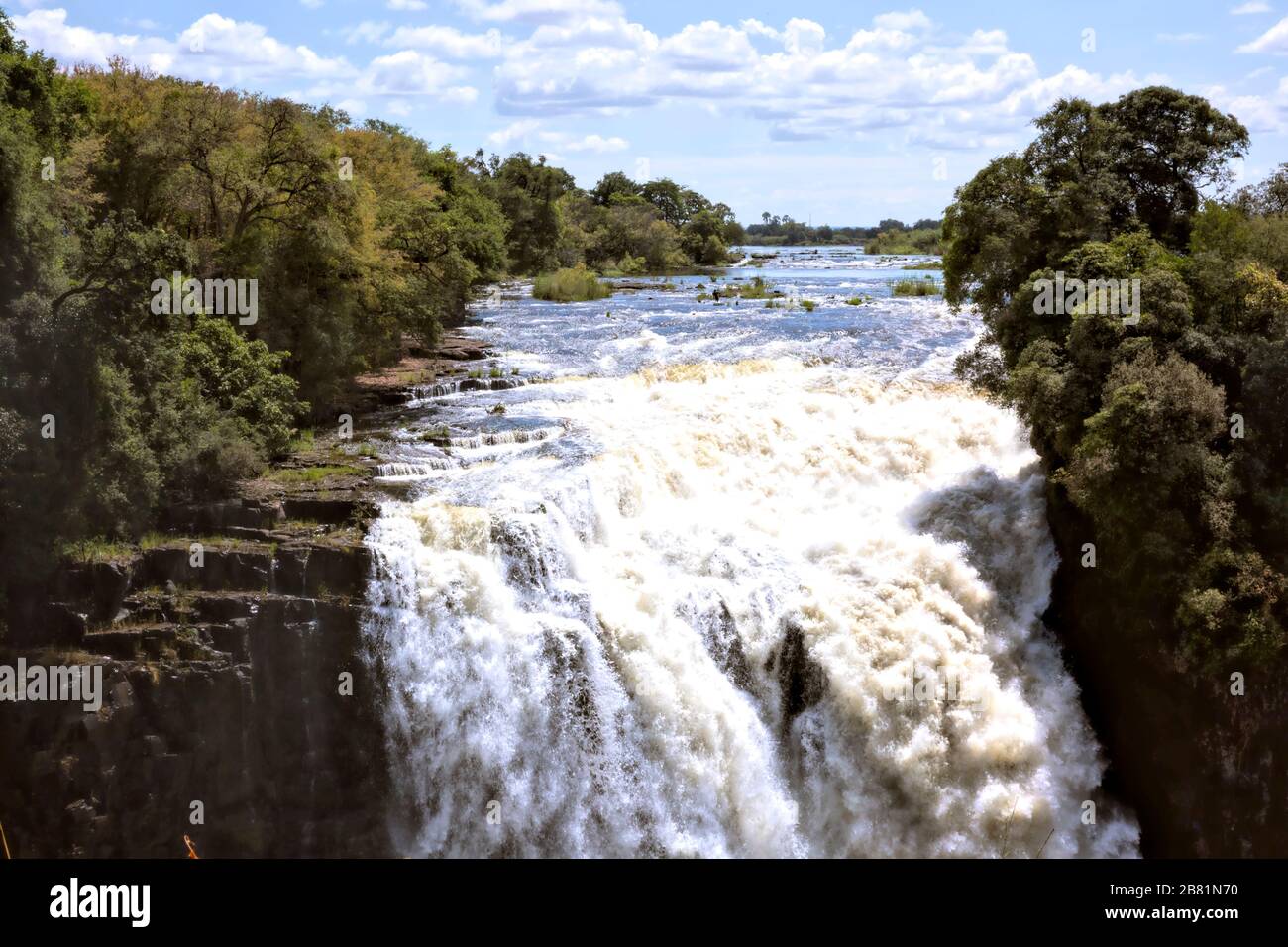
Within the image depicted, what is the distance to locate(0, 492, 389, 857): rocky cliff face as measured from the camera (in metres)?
18.4

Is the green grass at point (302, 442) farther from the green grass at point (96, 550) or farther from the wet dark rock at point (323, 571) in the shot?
the wet dark rock at point (323, 571)

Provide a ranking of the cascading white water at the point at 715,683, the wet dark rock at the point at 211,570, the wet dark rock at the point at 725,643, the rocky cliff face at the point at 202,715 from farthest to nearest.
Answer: the wet dark rock at the point at 725,643 → the wet dark rock at the point at 211,570 → the cascading white water at the point at 715,683 → the rocky cliff face at the point at 202,715

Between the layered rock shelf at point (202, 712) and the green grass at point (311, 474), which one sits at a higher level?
the green grass at point (311, 474)

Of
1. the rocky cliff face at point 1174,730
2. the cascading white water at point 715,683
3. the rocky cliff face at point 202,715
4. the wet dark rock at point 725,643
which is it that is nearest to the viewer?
the rocky cliff face at point 202,715

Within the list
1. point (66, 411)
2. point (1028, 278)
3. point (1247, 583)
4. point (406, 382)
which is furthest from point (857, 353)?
point (66, 411)

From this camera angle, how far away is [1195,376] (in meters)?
20.4

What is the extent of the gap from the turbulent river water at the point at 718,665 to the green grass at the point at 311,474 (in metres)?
1.06

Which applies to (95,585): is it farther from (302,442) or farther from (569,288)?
(569,288)

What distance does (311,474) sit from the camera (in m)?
23.4

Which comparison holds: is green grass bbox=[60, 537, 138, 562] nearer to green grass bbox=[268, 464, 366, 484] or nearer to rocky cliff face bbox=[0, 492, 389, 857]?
rocky cliff face bbox=[0, 492, 389, 857]

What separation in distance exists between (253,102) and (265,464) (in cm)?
1662

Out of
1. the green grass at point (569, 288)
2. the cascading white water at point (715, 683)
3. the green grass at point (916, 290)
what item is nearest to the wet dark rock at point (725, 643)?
the cascading white water at point (715, 683)

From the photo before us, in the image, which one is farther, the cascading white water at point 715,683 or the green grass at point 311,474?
the green grass at point 311,474

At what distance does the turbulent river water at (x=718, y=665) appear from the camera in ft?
62.6
